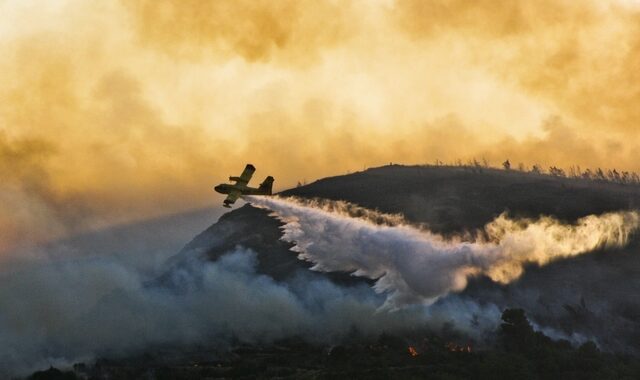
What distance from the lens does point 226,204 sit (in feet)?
619

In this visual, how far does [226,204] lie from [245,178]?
365 inches

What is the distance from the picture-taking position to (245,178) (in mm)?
195750
